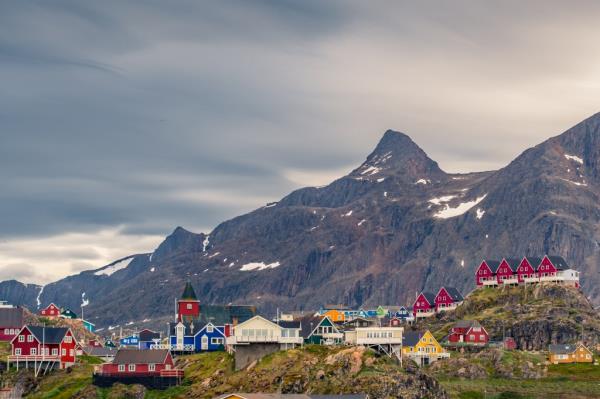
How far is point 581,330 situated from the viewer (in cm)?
19625

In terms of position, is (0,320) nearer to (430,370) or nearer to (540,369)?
(430,370)

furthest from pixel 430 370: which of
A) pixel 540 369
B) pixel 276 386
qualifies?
pixel 276 386

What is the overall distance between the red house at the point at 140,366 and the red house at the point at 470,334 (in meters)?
62.5

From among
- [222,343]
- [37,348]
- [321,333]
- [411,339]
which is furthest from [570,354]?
[37,348]

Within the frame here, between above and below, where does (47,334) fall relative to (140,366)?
above

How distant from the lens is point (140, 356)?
493 ft

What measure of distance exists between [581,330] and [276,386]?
8292 centimetres

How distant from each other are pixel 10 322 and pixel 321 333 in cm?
5176

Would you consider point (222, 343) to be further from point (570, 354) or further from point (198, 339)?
point (570, 354)

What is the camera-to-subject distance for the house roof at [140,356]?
149m

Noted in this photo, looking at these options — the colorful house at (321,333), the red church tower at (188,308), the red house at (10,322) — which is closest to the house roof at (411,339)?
the colorful house at (321,333)

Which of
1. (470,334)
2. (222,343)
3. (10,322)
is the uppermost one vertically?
(10,322)

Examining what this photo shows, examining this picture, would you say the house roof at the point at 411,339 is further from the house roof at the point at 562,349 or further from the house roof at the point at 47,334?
the house roof at the point at 47,334

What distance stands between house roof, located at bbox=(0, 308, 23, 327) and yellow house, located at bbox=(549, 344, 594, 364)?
85083mm
